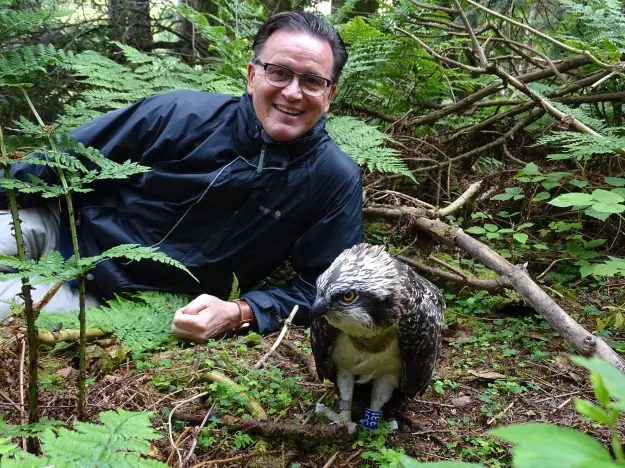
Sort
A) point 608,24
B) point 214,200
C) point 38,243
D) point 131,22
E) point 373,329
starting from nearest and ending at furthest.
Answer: point 373,329, point 214,200, point 38,243, point 608,24, point 131,22

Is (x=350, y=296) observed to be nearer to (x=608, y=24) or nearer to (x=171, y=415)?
(x=171, y=415)

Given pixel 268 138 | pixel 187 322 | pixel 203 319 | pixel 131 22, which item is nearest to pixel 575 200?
pixel 268 138

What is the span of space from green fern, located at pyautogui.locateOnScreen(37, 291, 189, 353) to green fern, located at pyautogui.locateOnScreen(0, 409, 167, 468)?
5.73ft

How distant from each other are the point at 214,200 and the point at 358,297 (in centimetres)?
194

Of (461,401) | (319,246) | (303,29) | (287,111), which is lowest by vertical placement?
(461,401)

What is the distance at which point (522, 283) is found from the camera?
381 cm

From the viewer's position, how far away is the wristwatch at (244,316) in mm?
3918

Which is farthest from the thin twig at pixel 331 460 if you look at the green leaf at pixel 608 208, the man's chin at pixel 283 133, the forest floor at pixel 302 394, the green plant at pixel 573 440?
the green leaf at pixel 608 208

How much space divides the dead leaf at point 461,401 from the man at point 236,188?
144cm

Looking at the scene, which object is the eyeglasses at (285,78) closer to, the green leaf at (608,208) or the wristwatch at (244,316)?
the wristwatch at (244,316)

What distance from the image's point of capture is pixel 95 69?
538cm

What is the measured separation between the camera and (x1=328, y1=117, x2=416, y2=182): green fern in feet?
15.2

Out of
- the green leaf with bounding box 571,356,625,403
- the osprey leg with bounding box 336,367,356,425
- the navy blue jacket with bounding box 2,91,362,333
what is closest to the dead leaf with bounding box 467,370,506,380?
the osprey leg with bounding box 336,367,356,425

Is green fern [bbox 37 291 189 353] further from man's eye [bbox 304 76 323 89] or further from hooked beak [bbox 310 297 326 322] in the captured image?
man's eye [bbox 304 76 323 89]
